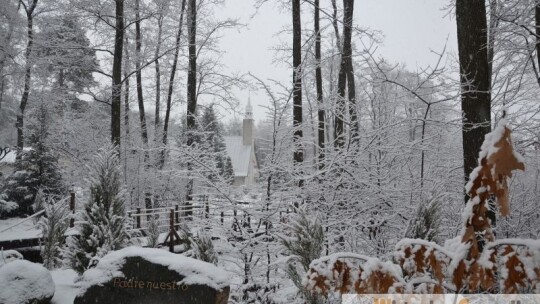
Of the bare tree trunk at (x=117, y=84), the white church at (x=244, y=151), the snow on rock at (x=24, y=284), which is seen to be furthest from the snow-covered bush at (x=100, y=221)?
the white church at (x=244, y=151)

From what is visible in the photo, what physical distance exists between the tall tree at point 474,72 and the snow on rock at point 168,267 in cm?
354

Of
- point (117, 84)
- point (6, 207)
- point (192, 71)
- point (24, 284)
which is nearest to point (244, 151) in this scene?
point (192, 71)

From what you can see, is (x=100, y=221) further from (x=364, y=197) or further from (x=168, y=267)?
(x=364, y=197)

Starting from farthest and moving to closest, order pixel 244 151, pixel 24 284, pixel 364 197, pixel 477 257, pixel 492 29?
pixel 244 151 → pixel 492 29 → pixel 364 197 → pixel 24 284 → pixel 477 257

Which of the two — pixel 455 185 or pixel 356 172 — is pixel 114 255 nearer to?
pixel 356 172

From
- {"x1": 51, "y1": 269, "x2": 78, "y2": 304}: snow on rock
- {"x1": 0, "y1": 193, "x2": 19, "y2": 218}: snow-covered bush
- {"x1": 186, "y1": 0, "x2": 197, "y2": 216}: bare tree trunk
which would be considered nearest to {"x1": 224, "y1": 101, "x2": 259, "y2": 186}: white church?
{"x1": 186, "y1": 0, "x2": 197, "y2": 216}: bare tree trunk

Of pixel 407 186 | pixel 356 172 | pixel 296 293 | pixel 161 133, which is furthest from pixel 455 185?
pixel 161 133

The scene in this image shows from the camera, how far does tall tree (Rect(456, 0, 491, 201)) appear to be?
5473 mm

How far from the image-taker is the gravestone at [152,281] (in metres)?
5.09

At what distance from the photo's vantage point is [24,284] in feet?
18.8

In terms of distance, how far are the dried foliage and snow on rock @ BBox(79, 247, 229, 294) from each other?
2.87 m

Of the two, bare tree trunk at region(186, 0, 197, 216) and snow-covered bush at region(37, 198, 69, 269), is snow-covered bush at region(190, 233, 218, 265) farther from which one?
bare tree trunk at region(186, 0, 197, 216)

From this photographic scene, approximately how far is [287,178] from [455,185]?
290 cm

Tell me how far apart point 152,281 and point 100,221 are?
269cm
